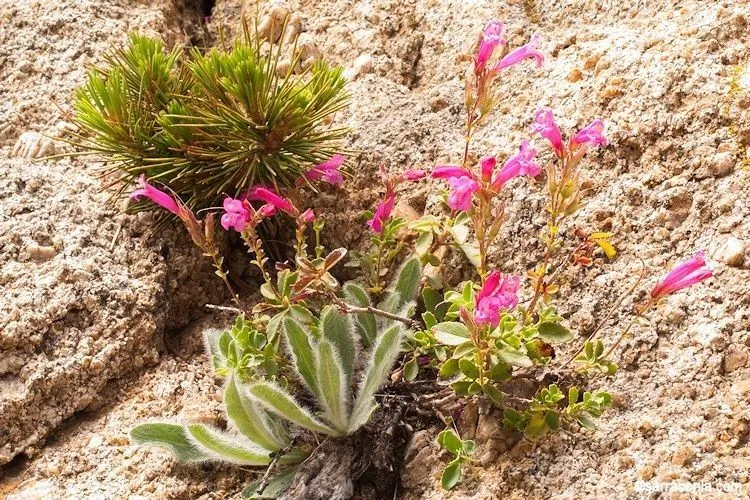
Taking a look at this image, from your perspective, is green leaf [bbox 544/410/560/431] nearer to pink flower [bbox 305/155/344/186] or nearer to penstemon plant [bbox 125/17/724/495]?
penstemon plant [bbox 125/17/724/495]

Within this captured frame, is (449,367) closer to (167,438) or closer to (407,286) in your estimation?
(407,286)

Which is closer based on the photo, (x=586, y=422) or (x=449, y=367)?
(x=586, y=422)

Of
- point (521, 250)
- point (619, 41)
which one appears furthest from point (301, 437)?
point (619, 41)

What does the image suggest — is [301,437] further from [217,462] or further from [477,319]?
[477,319]

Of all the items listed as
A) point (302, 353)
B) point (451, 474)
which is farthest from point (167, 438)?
point (451, 474)

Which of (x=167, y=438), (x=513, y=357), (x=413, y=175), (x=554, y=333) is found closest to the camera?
(x=513, y=357)

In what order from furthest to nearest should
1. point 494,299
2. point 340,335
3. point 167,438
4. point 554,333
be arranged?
point 340,335 < point 167,438 < point 554,333 < point 494,299

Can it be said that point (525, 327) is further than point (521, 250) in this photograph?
No
